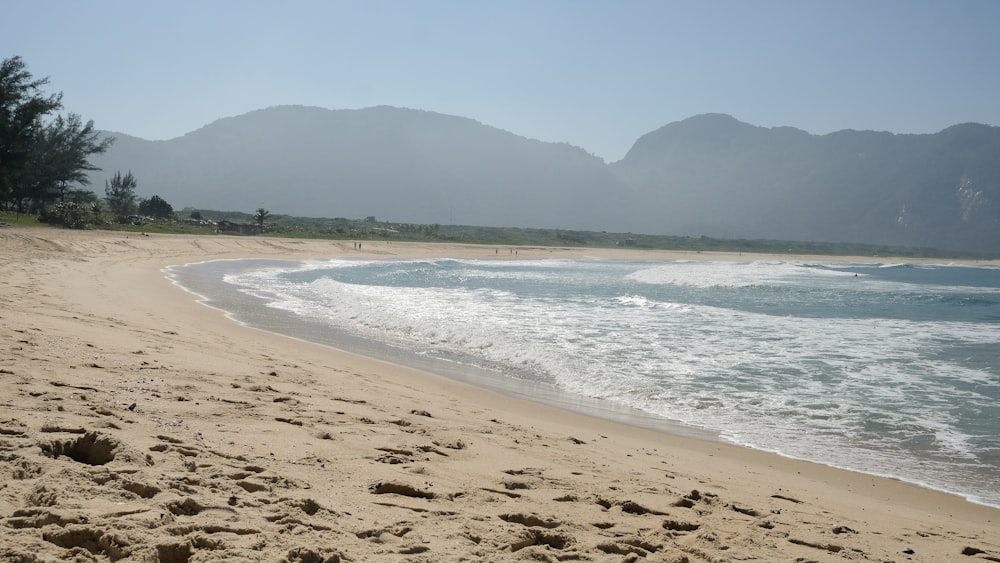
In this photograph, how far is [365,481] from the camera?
3.86 metres

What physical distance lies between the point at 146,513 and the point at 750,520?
316 centimetres

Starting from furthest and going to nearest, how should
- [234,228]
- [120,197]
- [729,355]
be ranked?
1. [120,197]
2. [234,228]
3. [729,355]

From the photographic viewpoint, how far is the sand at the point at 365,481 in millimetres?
2936

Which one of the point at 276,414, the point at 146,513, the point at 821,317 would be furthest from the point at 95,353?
the point at 821,317

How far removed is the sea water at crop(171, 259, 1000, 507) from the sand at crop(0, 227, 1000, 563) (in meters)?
1.11

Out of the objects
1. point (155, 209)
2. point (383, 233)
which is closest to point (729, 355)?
point (155, 209)

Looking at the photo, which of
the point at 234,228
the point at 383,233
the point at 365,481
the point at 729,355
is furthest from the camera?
the point at 383,233

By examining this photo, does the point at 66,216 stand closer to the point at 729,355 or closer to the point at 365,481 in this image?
the point at 729,355

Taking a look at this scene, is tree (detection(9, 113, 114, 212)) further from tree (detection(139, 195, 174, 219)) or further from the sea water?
the sea water

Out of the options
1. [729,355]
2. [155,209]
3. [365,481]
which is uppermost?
[155,209]

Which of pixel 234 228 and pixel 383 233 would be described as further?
pixel 383 233

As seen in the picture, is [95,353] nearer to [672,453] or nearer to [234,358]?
[234,358]

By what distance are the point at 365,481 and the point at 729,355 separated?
27.9ft

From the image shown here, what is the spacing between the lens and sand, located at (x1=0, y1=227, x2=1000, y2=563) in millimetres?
2936
